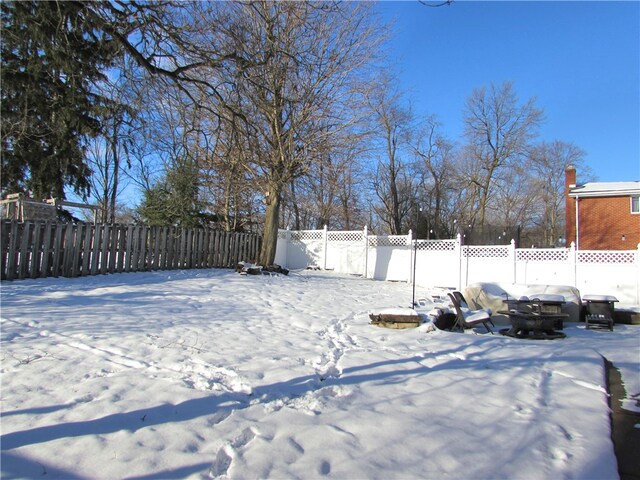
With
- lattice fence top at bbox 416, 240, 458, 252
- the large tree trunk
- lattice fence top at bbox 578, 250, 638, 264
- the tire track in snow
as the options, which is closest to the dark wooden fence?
the large tree trunk

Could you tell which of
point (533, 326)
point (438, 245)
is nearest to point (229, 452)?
point (533, 326)

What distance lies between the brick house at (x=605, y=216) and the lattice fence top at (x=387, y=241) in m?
11.5

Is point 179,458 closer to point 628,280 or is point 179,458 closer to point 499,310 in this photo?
point 499,310

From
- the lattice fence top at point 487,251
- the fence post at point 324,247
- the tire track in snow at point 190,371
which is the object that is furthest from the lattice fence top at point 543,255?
the tire track in snow at point 190,371

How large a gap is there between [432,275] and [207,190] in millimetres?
10303

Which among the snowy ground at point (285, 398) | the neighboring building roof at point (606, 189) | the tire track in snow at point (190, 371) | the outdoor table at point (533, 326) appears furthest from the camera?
the neighboring building roof at point (606, 189)

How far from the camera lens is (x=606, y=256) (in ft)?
40.6

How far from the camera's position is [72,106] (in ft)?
21.6

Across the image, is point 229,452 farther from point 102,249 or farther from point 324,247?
point 324,247

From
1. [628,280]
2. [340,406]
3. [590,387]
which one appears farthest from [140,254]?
[628,280]

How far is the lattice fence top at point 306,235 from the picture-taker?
1798 cm

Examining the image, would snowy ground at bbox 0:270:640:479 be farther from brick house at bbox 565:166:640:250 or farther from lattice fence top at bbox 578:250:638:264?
brick house at bbox 565:166:640:250

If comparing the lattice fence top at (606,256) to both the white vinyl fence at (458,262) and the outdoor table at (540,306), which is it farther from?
the outdoor table at (540,306)

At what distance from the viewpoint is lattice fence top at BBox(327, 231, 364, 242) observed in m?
17.4
